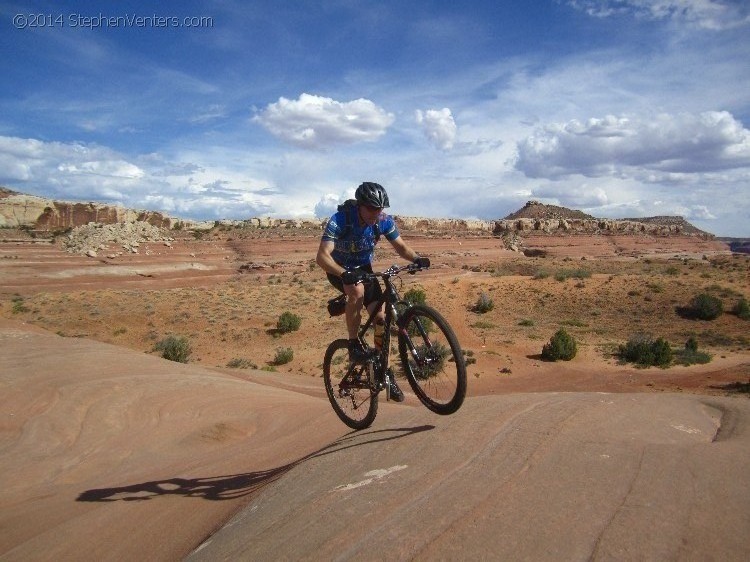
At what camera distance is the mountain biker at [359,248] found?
16.5ft

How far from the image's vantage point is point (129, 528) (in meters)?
4.67

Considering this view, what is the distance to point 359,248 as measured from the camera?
5363 mm

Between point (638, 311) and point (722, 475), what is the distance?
28356mm

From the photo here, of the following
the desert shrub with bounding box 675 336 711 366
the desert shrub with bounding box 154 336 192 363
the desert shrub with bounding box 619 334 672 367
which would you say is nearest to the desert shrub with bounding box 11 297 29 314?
the desert shrub with bounding box 154 336 192 363

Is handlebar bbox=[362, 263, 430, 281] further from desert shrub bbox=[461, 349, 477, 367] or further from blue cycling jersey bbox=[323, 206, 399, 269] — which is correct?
desert shrub bbox=[461, 349, 477, 367]

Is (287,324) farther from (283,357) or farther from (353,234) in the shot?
(353,234)

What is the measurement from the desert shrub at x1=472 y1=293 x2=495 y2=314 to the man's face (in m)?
25.7

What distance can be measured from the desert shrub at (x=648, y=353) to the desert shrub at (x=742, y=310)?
11465 mm

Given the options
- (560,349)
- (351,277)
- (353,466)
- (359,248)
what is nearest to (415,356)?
(351,277)

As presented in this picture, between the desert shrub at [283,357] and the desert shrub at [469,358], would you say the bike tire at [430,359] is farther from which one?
the desert shrub at [283,357]

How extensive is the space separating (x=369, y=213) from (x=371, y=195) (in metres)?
0.23

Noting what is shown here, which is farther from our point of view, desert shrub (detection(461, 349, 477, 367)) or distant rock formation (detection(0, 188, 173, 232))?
distant rock formation (detection(0, 188, 173, 232))

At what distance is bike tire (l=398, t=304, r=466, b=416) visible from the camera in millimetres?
4672

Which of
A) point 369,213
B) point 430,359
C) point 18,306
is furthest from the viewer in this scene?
point 18,306
